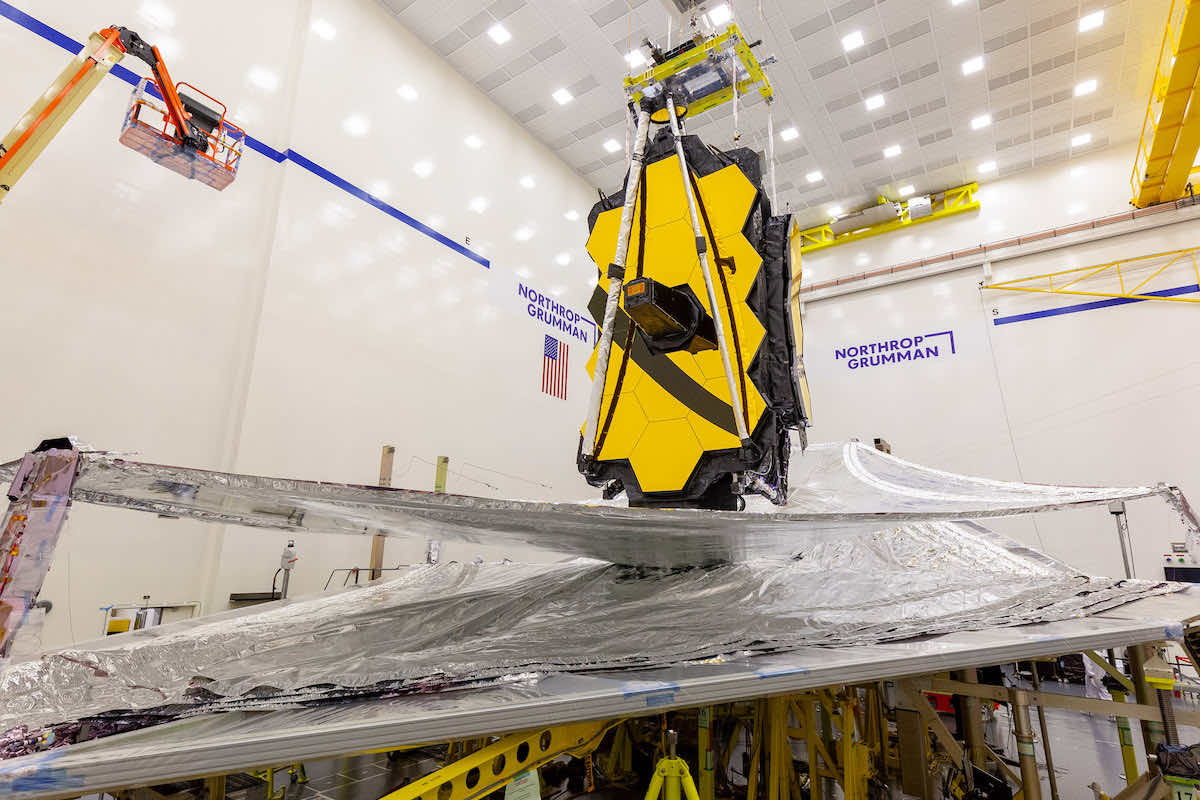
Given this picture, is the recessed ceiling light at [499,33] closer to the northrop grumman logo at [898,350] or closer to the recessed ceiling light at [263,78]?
the recessed ceiling light at [263,78]

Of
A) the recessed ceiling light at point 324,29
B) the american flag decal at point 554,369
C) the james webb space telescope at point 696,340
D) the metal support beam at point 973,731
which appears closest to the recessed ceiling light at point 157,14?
the recessed ceiling light at point 324,29

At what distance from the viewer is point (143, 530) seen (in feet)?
13.6

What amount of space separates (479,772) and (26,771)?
89 cm

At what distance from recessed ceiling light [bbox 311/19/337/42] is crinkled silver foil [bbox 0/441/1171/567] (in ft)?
18.8

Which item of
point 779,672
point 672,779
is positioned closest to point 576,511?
point 779,672

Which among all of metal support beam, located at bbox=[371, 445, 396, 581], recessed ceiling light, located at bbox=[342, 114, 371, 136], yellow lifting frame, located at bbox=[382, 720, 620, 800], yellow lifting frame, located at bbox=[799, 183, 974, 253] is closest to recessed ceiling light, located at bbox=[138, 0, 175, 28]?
recessed ceiling light, located at bbox=[342, 114, 371, 136]

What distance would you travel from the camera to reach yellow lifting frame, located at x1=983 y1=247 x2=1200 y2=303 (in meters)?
7.58

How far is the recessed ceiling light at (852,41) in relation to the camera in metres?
6.70

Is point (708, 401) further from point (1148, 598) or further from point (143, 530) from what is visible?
point (143, 530)

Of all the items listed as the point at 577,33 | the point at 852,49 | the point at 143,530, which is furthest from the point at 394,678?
the point at 852,49

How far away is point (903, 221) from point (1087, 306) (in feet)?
9.47

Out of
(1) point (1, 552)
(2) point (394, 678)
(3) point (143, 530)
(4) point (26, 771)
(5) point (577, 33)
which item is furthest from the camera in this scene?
(5) point (577, 33)

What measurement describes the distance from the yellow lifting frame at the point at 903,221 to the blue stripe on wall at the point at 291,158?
17.2 feet

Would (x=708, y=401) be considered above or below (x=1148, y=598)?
above
